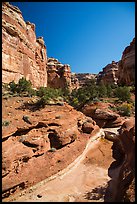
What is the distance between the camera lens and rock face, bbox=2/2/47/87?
27822 mm

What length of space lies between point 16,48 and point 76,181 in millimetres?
25629

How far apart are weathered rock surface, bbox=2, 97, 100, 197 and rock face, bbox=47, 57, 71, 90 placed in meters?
37.9

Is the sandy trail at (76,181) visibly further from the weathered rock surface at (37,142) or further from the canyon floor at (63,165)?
the weathered rock surface at (37,142)

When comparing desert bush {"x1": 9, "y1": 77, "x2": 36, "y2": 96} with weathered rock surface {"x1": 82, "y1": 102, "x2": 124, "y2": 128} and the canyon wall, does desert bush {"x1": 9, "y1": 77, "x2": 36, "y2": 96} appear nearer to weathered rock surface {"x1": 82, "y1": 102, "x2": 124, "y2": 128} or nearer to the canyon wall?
the canyon wall

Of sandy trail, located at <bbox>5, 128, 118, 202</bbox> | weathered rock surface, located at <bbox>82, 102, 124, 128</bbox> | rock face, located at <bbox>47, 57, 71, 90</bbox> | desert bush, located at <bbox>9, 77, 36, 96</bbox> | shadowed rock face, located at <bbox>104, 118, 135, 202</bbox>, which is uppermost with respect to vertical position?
rock face, located at <bbox>47, 57, 71, 90</bbox>

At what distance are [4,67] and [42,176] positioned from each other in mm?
20098

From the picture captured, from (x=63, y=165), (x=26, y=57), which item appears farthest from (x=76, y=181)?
(x=26, y=57)

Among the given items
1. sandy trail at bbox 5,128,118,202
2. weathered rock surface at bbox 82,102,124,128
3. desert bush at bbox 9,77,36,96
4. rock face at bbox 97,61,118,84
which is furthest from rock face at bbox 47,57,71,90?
sandy trail at bbox 5,128,118,202

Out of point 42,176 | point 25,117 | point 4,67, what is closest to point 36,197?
point 42,176

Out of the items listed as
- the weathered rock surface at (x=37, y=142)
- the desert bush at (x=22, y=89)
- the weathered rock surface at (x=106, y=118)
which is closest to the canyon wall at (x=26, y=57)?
the desert bush at (x=22, y=89)

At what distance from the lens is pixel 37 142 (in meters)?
12.9

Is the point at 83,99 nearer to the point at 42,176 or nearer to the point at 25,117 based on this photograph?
the point at 25,117

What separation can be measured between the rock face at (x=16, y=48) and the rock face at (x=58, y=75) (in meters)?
14.8

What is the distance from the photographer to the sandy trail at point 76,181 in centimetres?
967
